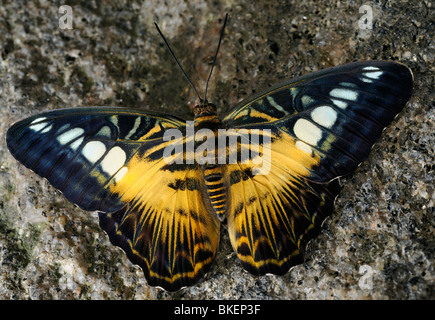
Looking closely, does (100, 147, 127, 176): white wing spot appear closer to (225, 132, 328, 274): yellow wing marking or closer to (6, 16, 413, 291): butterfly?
(6, 16, 413, 291): butterfly

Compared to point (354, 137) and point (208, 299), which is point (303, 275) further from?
point (354, 137)

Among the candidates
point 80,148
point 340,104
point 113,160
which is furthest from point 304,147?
point 80,148

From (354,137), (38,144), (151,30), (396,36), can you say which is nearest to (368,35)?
(396,36)

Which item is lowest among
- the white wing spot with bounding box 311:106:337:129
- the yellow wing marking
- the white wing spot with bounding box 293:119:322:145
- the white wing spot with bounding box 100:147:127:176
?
the yellow wing marking

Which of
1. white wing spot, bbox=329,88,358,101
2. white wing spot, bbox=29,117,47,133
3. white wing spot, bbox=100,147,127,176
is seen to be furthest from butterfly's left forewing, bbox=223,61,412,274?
white wing spot, bbox=29,117,47,133

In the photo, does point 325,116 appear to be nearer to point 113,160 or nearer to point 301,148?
point 301,148

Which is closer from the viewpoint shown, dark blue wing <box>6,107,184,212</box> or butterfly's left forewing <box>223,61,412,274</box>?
butterfly's left forewing <box>223,61,412,274</box>
